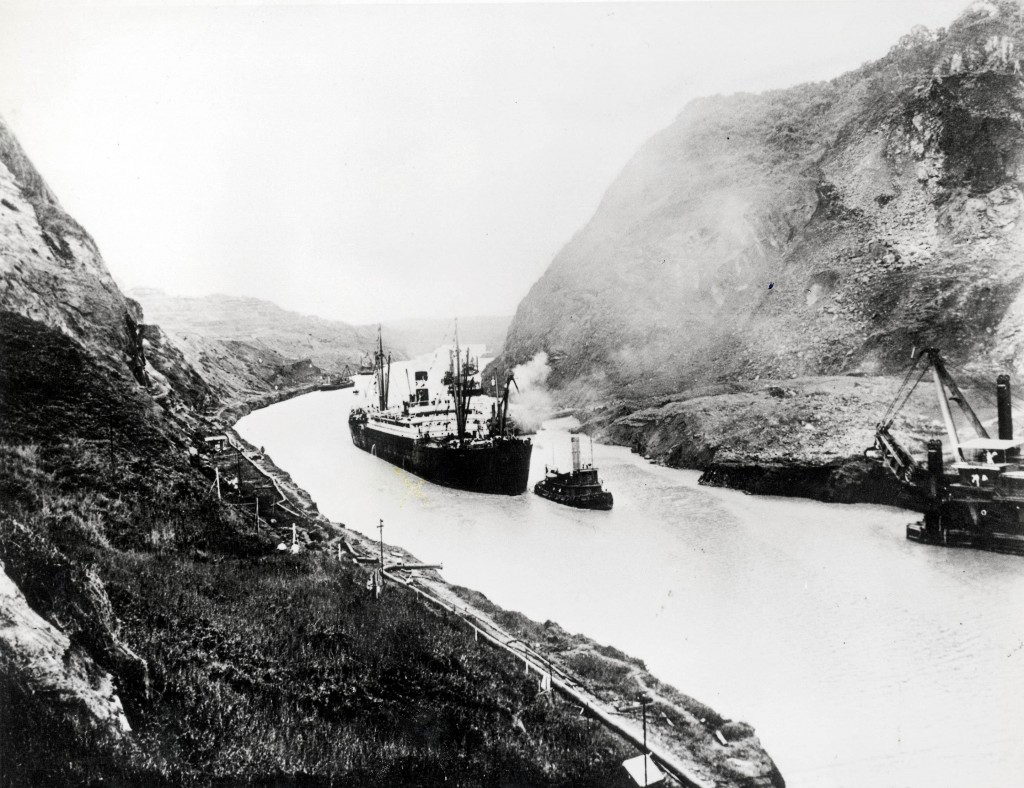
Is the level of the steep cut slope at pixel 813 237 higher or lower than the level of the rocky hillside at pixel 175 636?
higher

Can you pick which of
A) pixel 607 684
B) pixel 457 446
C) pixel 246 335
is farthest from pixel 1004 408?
pixel 246 335

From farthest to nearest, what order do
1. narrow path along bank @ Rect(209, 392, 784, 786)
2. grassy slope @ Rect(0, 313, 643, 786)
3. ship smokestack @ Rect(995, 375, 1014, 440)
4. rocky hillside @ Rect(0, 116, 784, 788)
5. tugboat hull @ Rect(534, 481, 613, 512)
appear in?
tugboat hull @ Rect(534, 481, 613, 512) < ship smokestack @ Rect(995, 375, 1014, 440) < narrow path along bank @ Rect(209, 392, 784, 786) < grassy slope @ Rect(0, 313, 643, 786) < rocky hillside @ Rect(0, 116, 784, 788)

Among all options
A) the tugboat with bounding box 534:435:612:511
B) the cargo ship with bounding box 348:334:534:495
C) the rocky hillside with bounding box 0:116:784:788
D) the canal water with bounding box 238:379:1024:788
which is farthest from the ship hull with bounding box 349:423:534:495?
the rocky hillside with bounding box 0:116:784:788

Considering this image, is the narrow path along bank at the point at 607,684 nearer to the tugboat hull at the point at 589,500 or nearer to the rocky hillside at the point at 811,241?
the tugboat hull at the point at 589,500

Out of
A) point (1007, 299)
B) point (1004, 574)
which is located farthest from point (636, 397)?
point (1004, 574)

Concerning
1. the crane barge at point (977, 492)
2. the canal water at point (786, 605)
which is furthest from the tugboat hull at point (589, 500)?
the crane barge at point (977, 492)

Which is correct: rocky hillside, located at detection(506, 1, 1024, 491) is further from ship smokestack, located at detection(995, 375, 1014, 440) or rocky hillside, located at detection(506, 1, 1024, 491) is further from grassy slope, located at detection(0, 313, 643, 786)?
grassy slope, located at detection(0, 313, 643, 786)

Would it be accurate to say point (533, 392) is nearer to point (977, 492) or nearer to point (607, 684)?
point (977, 492)

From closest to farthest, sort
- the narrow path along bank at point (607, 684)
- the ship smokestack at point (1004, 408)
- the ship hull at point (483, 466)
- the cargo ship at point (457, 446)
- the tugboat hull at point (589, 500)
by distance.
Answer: the narrow path along bank at point (607, 684) < the ship smokestack at point (1004, 408) < the tugboat hull at point (589, 500) < the ship hull at point (483, 466) < the cargo ship at point (457, 446)

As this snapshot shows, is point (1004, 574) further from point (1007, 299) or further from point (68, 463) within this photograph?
point (68, 463)
